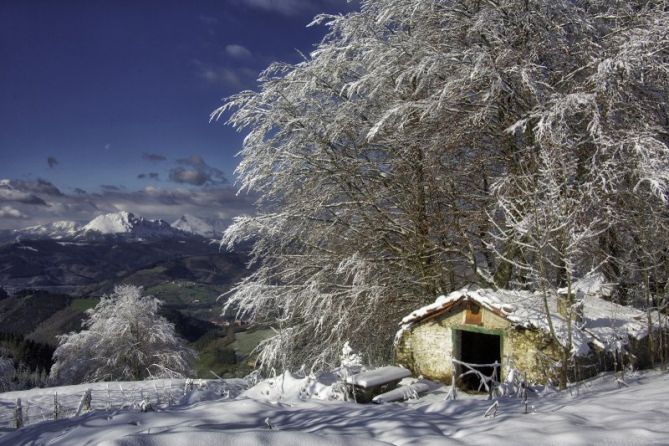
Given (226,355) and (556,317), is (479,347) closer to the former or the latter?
(556,317)

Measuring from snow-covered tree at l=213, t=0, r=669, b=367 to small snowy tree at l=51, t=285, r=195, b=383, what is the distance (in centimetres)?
2108

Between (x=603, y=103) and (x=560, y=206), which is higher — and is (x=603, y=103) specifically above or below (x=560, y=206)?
above

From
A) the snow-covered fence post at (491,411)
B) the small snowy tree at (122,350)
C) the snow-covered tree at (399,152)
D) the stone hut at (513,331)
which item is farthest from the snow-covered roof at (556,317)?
the small snowy tree at (122,350)

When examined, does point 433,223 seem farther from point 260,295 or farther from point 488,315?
point 260,295

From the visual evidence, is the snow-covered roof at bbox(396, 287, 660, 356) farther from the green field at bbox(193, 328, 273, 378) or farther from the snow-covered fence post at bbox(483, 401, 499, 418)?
the green field at bbox(193, 328, 273, 378)

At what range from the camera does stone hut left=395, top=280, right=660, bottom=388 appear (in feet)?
26.1

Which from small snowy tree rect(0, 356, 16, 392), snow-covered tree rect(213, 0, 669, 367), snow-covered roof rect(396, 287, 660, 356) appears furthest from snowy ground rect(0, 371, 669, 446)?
small snowy tree rect(0, 356, 16, 392)

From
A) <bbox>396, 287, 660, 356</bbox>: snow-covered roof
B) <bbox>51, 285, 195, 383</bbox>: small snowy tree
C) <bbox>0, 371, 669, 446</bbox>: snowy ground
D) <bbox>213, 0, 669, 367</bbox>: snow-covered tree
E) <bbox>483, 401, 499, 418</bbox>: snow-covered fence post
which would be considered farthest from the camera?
<bbox>51, 285, 195, 383</bbox>: small snowy tree

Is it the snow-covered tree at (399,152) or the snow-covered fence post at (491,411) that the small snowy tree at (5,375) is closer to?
the snow-covered tree at (399,152)

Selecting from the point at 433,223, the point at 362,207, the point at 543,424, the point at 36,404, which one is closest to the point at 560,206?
the point at 543,424

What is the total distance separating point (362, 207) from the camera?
12.2m

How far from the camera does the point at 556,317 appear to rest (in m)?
8.21

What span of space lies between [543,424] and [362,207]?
8870mm

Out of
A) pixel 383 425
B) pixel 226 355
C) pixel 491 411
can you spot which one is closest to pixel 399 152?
pixel 491 411
